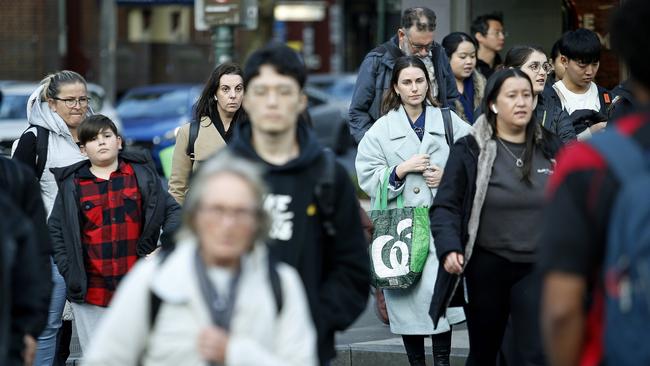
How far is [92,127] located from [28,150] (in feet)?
1.98

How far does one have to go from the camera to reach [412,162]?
28.0ft

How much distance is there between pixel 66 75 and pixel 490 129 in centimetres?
294

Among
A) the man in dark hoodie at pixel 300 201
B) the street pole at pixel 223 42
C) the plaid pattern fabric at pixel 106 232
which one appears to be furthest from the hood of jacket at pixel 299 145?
the street pole at pixel 223 42

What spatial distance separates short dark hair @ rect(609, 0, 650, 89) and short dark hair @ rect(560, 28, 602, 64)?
5305 millimetres

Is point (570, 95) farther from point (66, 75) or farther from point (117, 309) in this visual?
point (117, 309)

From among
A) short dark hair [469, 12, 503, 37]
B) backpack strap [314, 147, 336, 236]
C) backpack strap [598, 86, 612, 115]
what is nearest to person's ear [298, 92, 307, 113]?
backpack strap [314, 147, 336, 236]

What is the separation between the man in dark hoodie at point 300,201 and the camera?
5180mm

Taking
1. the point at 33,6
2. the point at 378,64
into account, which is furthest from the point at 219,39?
the point at 33,6

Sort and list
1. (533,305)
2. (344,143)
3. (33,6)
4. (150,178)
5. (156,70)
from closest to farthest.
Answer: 1. (533,305)
2. (150,178)
3. (344,143)
4. (33,6)
5. (156,70)

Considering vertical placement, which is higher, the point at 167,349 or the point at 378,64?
the point at 378,64

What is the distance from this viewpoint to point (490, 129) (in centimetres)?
704

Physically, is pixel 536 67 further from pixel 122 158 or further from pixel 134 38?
pixel 134 38

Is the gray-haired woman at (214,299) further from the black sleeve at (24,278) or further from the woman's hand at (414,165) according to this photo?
the woman's hand at (414,165)

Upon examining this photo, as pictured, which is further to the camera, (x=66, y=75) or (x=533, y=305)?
(x=66, y=75)
